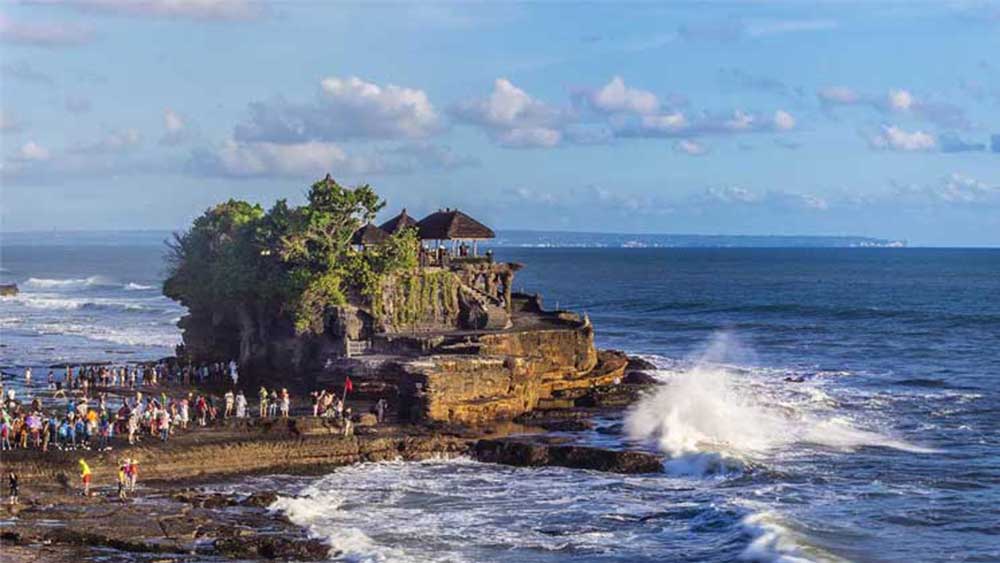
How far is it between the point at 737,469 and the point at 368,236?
2273 centimetres

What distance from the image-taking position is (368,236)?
177 feet

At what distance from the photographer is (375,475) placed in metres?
36.8

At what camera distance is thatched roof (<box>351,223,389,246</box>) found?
53781mm

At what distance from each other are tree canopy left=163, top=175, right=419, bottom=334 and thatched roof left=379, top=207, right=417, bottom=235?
2.84m

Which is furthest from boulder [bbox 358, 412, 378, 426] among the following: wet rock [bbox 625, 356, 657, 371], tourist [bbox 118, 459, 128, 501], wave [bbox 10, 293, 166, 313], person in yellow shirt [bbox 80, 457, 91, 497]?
wave [bbox 10, 293, 166, 313]

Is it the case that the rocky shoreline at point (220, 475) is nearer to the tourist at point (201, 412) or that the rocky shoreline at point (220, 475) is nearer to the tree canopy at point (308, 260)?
the tourist at point (201, 412)

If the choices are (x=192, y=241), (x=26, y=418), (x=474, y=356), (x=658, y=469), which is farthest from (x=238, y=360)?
(x=658, y=469)

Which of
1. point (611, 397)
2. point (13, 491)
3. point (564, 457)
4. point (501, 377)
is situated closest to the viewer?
point (13, 491)

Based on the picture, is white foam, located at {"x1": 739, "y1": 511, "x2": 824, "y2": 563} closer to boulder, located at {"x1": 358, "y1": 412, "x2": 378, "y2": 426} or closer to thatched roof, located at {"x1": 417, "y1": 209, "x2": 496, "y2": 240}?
boulder, located at {"x1": 358, "y1": 412, "x2": 378, "y2": 426}

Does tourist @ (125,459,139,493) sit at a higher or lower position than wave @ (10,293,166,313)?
→ lower

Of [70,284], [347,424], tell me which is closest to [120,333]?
[347,424]

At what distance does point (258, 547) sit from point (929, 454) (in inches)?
936

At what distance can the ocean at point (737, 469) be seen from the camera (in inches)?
1156

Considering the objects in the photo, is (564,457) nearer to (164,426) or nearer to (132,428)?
(164,426)
